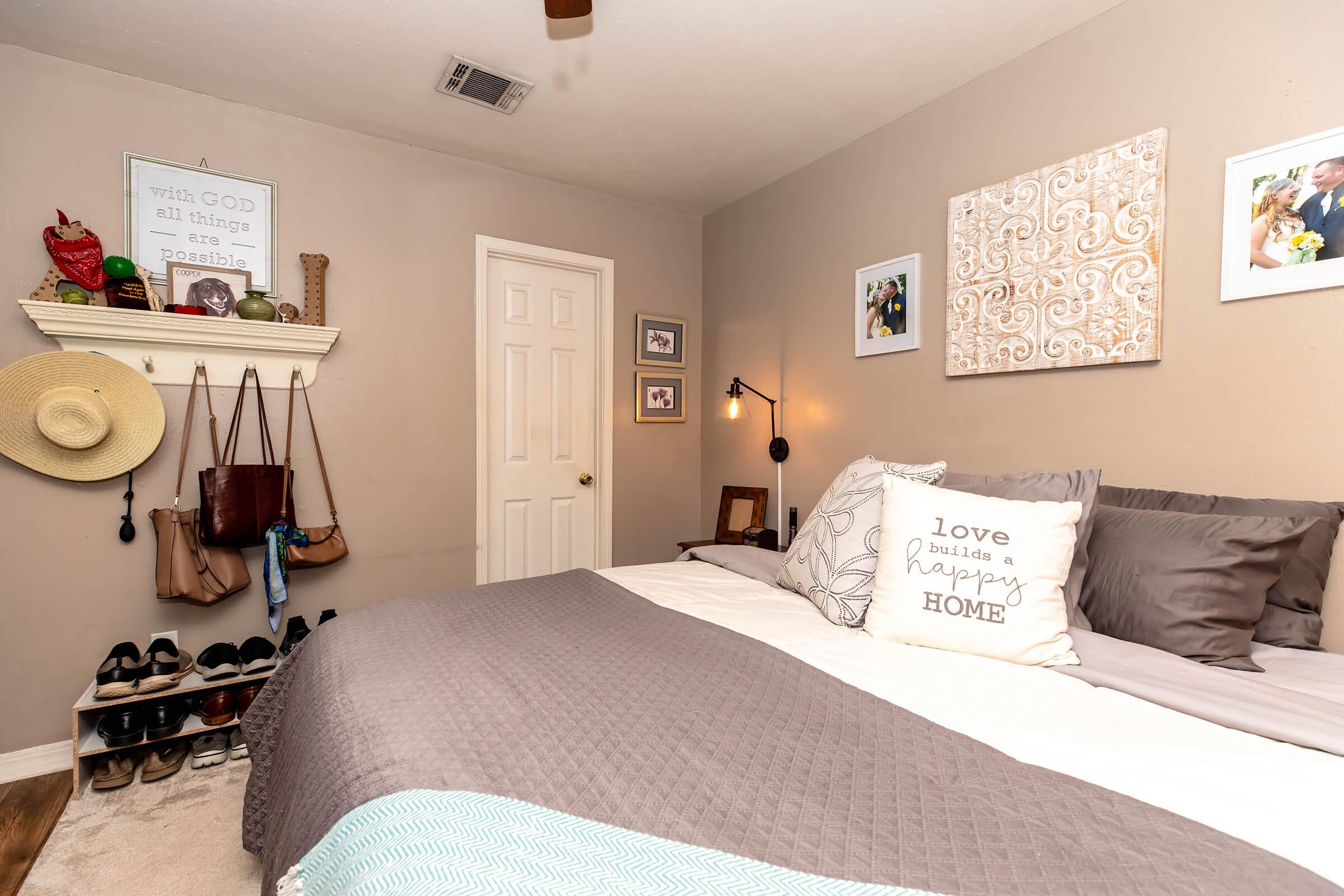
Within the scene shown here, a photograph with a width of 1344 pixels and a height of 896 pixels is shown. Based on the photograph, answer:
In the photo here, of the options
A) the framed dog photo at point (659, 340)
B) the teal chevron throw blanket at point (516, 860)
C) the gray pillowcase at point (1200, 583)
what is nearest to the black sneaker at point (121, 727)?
the teal chevron throw blanket at point (516, 860)

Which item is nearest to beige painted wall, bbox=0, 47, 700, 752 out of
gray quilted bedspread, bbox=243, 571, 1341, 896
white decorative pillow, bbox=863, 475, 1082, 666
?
gray quilted bedspread, bbox=243, 571, 1341, 896

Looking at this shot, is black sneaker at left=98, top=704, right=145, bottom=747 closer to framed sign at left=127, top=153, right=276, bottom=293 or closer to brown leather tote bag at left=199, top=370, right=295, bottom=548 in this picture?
brown leather tote bag at left=199, top=370, right=295, bottom=548

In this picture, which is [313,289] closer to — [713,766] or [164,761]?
[164,761]

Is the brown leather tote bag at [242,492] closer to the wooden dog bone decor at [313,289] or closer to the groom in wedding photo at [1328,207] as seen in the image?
the wooden dog bone decor at [313,289]

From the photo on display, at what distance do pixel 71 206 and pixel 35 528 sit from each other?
3.79 ft

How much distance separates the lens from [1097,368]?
→ 1942 millimetres

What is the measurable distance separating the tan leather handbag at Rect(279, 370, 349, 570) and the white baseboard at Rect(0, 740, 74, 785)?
92 cm

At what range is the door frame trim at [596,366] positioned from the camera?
3.02m

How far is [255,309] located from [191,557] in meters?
0.98

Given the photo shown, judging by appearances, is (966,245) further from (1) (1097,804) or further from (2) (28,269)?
(2) (28,269)

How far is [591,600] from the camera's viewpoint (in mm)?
1701

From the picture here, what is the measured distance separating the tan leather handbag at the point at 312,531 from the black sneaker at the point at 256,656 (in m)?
0.31

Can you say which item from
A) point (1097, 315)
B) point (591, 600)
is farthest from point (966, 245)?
point (591, 600)

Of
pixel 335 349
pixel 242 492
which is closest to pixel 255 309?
pixel 335 349
